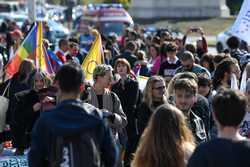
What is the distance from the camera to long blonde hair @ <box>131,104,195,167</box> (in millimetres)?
6156

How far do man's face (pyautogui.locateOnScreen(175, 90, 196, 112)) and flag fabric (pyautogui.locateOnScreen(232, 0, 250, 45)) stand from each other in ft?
18.0

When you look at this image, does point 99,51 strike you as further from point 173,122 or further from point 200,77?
point 173,122

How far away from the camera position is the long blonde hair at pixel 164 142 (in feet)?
20.2

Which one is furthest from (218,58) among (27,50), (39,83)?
(39,83)

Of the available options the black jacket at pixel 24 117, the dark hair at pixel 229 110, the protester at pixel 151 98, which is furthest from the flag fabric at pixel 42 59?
the dark hair at pixel 229 110

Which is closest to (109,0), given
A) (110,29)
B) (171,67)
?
(110,29)

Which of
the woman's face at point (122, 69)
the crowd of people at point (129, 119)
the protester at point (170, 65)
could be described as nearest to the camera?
the crowd of people at point (129, 119)

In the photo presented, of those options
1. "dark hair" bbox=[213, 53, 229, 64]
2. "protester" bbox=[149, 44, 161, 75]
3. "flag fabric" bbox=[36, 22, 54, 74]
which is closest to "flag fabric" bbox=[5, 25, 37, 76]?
"flag fabric" bbox=[36, 22, 54, 74]

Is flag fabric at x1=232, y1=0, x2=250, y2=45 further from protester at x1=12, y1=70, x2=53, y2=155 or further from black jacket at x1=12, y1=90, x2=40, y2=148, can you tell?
black jacket at x1=12, y1=90, x2=40, y2=148

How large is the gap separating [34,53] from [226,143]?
8.58 m

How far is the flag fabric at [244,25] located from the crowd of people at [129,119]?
2.27 feet

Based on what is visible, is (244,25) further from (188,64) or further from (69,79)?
(69,79)

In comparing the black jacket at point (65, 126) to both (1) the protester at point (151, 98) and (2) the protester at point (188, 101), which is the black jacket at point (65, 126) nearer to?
(2) the protester at point (188, 101)

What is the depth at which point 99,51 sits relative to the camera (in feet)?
43.7
